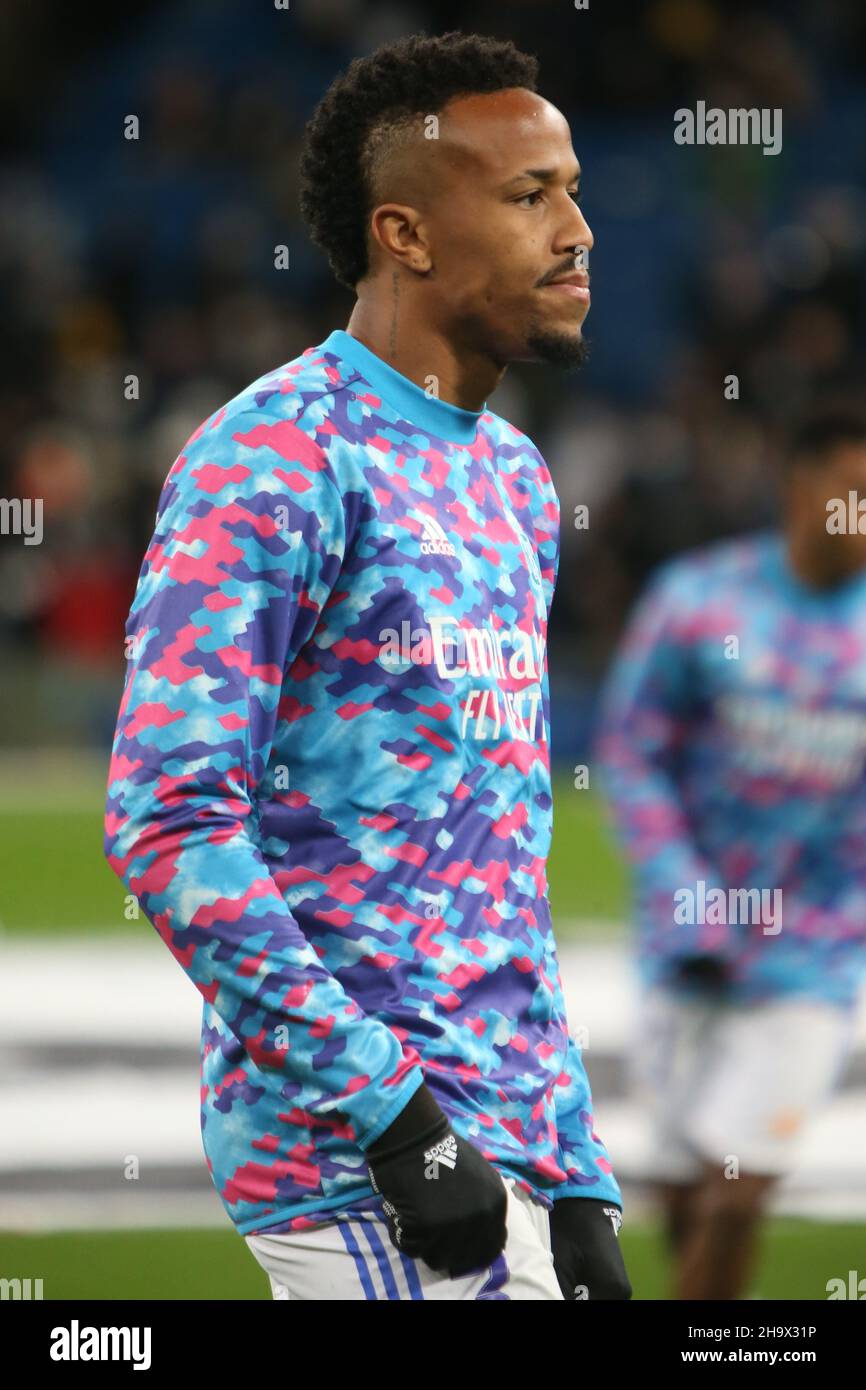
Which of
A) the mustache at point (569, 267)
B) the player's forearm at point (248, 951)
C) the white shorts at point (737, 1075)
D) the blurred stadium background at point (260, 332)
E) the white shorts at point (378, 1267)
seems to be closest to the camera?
the player's forearm at point (248, 951)

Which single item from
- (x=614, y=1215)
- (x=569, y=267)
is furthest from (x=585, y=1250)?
(x=569, y=267)

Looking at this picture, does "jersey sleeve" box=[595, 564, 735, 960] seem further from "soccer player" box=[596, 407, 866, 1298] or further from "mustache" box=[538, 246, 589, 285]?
"mustache" box=[538, 246, 589, 285]

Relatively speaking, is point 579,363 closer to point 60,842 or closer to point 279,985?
point 279,985

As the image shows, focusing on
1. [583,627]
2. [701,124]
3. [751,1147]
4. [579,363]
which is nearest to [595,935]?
[583,627]

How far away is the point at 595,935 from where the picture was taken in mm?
11289

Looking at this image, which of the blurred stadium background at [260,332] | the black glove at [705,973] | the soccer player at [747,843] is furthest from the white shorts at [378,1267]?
the blurred stadium background at [260,332]

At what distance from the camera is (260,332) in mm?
17656

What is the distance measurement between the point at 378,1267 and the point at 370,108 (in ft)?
5.00

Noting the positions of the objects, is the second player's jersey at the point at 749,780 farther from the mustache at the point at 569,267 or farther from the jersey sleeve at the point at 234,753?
the jersey sleeve at the point at 234,753

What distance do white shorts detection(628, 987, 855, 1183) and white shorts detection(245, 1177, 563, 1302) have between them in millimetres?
2393

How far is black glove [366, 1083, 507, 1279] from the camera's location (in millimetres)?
2652

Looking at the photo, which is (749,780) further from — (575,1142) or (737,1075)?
(575,1142)

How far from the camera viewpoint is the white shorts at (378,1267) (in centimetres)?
279
